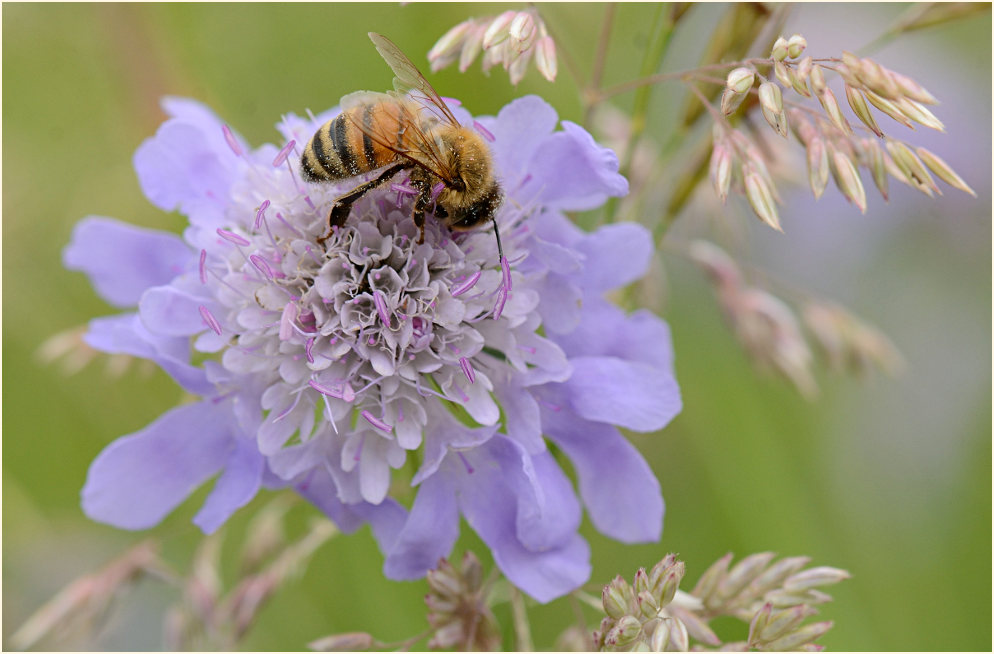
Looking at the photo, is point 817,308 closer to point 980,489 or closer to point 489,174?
point 489,174

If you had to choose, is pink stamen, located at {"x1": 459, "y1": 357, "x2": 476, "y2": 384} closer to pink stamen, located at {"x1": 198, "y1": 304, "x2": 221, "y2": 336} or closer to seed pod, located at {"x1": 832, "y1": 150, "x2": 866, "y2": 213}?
pink stamen, located at {"x1": 198, "y1": 304, "x2": 221, "y2": 336}

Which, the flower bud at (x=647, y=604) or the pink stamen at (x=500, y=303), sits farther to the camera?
the pink stamen at (x=500, y=303)

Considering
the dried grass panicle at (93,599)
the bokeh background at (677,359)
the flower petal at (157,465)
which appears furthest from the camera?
the bokeh background at (677,359)

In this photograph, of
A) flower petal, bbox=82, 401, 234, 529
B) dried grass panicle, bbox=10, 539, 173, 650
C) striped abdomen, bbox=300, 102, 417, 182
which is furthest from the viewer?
dried grass panicle, bbox=10, 539, 173, 650

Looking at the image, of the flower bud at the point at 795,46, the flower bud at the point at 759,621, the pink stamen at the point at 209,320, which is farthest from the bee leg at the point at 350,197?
the flower bud at the point at 759,621

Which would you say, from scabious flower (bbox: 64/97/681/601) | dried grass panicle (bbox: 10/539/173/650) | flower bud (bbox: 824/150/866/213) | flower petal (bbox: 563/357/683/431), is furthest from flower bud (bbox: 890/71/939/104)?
dried grass panicle (bbox: 10/539/173/650)

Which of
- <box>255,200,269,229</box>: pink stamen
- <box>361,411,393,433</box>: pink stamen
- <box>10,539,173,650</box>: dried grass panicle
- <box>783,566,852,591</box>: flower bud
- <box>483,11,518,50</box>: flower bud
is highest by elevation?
<box>483,11,518,50</box>: flower bud

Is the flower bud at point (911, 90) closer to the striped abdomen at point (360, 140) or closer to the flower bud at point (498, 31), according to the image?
the flower bud at point (498, 31)

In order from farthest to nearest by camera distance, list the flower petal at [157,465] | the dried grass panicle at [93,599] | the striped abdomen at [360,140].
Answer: the dried grass panicle at [93,599], the flower petal at [157,465], the striped abdomen at [360,140]
